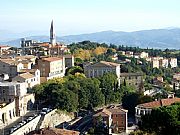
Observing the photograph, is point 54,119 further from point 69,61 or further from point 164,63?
point 164,63

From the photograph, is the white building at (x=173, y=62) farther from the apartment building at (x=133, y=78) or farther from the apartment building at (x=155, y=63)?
the apartment building at (x=133, y=78)

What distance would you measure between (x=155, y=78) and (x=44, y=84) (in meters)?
24.3

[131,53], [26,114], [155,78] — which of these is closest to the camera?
[26,114]

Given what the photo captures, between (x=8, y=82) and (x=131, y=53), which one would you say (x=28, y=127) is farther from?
(x=131, y=53)

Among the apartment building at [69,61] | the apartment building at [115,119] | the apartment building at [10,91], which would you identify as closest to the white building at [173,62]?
the apartment building at [69,61]

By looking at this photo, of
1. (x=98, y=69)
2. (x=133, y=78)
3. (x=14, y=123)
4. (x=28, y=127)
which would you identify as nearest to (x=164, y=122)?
(x=28, y=127)

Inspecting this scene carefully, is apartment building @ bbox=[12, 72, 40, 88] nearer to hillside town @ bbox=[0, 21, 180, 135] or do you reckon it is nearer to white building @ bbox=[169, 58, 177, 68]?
hillside town @ bbox=[0, 21, 180, 135]

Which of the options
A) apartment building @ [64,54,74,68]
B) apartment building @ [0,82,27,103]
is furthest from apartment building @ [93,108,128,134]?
apartment building @ [64,54,74,68]

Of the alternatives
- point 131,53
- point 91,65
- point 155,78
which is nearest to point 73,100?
point 91,65

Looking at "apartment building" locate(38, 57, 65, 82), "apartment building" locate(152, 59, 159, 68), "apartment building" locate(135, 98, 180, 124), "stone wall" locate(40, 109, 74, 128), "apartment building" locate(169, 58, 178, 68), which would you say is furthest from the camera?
"apartment building" locate(169, 58, 178, 68)

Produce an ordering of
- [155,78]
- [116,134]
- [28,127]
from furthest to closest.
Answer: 1. [155,78]
2. [116,134]
3. [28,127]

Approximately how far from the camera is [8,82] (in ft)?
144

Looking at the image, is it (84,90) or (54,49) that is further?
(54,49)

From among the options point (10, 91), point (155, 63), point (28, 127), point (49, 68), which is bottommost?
point (155, 63)
